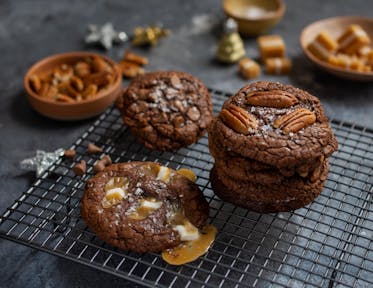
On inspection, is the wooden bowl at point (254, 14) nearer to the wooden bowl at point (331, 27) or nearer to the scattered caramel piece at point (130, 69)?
the wooden bowl at point (331, 27)

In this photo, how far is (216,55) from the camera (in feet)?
10.9

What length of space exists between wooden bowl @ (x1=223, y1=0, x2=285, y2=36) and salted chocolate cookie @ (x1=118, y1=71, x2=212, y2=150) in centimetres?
101

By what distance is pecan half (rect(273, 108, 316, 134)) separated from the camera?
6.27 ft

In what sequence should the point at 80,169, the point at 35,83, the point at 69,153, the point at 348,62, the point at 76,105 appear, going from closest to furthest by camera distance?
the point at 80,169
the point at 69,153
the point at 76,105
the point at 35,83
the point at 348,62

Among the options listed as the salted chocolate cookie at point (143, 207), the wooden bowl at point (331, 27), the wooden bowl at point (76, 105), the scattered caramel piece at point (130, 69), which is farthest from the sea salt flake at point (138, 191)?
the wooden bowl at point (331, 27)

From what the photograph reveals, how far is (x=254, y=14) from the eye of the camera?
349 cm

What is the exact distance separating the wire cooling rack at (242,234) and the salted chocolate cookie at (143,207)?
0.22ft

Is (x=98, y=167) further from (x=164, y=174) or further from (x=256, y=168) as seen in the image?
(x=256, y=168)

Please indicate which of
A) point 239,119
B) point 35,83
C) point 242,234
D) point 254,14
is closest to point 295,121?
point 239,119

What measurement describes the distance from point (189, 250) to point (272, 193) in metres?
0.34

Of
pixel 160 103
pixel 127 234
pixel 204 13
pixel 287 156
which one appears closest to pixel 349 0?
pixel 204 13

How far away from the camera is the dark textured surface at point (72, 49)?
2.05 m

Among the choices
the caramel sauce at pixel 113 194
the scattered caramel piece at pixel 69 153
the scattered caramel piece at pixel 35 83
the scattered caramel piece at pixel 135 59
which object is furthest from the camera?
the scattered caramel piece at pixel 135 59

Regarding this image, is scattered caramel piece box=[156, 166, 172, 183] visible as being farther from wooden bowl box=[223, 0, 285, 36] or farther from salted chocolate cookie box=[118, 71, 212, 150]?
wooden bowl box=[223, 0, 285, 36]
